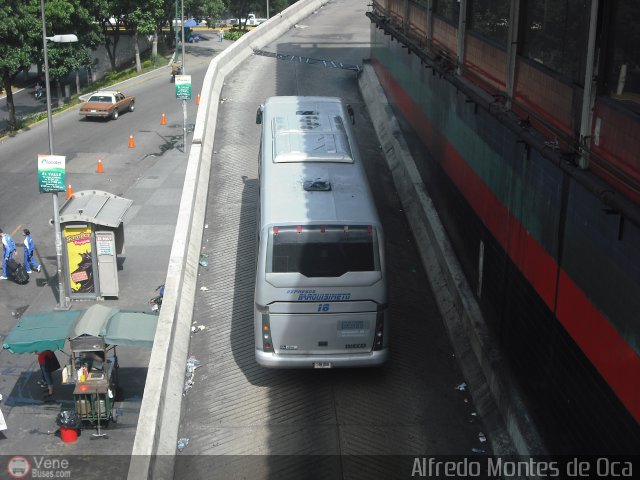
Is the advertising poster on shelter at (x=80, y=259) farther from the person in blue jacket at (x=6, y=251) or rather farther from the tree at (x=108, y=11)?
the tree at (x=108, y=11)

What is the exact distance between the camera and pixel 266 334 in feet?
46.0

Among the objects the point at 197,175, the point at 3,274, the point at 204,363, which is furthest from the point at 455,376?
the point at 3,274

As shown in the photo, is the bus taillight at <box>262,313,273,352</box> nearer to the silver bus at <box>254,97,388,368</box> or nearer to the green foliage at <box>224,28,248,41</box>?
the silver bus at <box>254,97,388,368</box>

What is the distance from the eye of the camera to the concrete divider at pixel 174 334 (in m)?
12.4

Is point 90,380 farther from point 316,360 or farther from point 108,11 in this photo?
point 108,11

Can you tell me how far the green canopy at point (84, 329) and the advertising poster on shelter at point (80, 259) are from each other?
549 cm

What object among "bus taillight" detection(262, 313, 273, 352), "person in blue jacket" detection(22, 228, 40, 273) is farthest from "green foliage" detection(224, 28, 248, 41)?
"bus taillight" detection(262, 313, 273, 352)

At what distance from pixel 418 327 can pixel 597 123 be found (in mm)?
7084

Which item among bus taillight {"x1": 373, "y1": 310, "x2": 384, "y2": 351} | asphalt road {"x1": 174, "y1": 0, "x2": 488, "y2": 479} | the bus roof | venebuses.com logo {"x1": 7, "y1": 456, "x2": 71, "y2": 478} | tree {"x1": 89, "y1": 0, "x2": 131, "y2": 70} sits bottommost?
venebuses.com logo {"x1": 7, "y1": 456, "x2": 71, "y2": 478}

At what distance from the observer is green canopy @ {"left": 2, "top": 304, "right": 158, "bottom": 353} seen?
1588 centimetres

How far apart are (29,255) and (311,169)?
11.3m

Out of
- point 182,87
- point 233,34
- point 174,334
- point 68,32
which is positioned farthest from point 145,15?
point 174,334

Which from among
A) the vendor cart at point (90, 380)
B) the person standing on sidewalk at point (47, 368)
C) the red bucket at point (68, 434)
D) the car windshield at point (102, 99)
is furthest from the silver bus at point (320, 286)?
the car windshield at point (102, 99)

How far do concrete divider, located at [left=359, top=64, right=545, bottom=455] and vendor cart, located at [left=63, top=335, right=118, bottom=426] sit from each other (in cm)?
665
